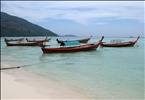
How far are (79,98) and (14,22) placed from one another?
147 m

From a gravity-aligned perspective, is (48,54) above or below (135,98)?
below

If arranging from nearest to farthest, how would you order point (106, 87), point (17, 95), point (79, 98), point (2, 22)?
1. point (17, 95)
2. point (79, 98)
3. point (106, 87)
4. point (2, 22)

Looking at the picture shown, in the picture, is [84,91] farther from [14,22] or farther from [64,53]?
[14,22]

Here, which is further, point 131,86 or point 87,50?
point 87,50

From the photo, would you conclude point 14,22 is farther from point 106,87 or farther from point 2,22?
point 106,87

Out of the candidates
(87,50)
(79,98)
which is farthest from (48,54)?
(79,98)

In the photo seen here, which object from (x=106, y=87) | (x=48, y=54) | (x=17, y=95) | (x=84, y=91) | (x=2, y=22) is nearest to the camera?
(x=17, y=95)

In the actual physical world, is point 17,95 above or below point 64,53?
above

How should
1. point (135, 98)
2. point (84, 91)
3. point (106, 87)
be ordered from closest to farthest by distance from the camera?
point (135, 98) → point (84, 91) → point (106, 87)

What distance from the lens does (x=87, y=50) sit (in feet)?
94.5

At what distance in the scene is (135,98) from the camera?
24.9ft

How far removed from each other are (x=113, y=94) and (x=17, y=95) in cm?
342

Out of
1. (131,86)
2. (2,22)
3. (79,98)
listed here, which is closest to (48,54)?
(131,86)

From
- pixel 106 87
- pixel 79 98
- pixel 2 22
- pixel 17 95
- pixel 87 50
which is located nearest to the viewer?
pixel 17 95
